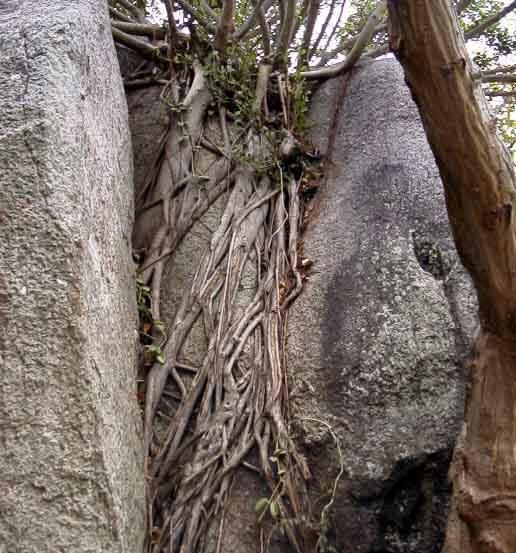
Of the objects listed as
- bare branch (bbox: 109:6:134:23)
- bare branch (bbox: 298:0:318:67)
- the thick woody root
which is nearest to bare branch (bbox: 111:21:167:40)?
bare branch (bbox: 109:6:134:23)

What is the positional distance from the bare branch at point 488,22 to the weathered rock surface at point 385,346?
3.82 feet

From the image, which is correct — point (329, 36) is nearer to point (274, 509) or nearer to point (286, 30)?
point (286, 30)

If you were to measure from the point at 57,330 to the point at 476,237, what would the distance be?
98 centimetres

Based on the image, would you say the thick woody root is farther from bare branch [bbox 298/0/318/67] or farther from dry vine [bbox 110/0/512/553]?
bare branch [bbox 298/0/318/67]

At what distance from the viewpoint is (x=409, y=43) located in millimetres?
1436

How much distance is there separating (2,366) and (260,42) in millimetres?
2784

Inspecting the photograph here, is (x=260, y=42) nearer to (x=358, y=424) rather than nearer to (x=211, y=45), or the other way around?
(x=211, y=45)

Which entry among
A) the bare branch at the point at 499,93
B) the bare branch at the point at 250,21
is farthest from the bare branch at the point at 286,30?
the bare branch at the point at 499,93

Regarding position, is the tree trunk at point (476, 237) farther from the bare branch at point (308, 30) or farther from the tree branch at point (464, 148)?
the bare branch at point (308, 30)

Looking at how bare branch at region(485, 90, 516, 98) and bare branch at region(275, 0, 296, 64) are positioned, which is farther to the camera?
bare branch at region(485, 90, 516, 98)

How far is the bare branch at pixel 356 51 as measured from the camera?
311 centimetres

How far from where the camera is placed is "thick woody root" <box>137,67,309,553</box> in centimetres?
206

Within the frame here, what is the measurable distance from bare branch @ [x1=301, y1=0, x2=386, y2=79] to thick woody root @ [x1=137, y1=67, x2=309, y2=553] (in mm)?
605

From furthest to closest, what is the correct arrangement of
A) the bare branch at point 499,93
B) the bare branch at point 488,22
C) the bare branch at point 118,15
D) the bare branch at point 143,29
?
1. the bare branch at point 499,93
2. the bare branch at point 488,22
3. the bare branch at point 118,15
4. the bare branch at point 143,29
